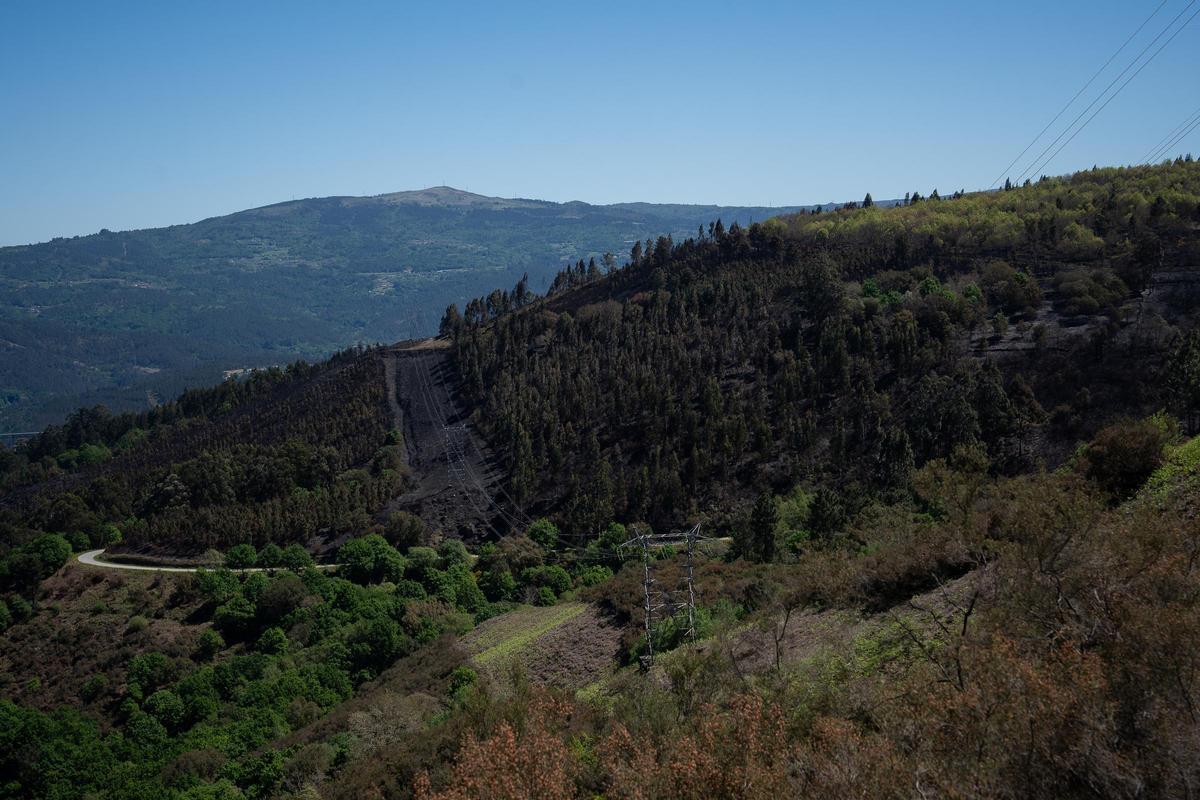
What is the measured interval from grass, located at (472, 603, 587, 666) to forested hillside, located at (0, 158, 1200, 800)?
359mm

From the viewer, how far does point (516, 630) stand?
3503 cm

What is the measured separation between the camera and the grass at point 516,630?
31406 mm

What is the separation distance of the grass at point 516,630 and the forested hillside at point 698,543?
36 cm

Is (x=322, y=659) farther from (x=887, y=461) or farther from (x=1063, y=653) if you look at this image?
(x=1063, y=653)

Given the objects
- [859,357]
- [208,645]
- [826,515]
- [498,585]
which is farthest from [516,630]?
[859,357]

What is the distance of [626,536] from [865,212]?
58.0 metres

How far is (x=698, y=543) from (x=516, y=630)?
1102 cm

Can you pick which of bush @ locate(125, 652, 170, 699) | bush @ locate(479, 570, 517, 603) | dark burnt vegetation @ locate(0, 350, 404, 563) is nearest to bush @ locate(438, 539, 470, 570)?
bush @ locate(479, 570, 517, 603)

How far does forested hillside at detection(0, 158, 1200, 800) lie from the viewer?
39.2ft

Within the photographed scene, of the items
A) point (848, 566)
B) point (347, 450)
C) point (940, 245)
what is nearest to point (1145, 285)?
point (940, 245)

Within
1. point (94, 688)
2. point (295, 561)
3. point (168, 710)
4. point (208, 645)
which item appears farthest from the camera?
point (295, 561)

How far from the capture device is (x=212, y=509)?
6425cm

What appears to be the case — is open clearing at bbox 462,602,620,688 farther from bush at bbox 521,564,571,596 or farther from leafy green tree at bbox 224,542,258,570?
leafy green tree at bbox 224,542,258,570

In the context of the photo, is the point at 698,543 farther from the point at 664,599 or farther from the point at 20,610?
the point at 20,610
